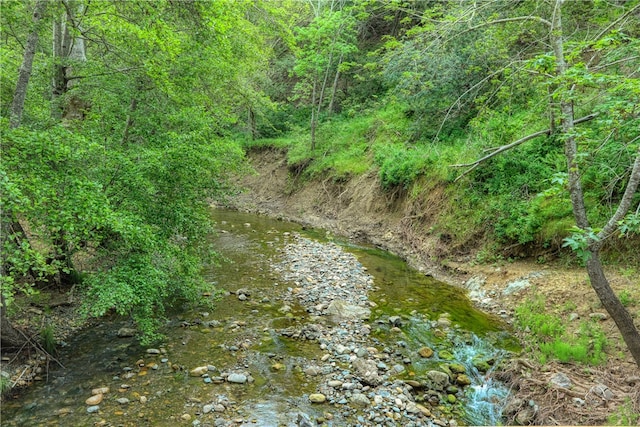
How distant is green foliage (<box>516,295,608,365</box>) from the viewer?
18.6ft

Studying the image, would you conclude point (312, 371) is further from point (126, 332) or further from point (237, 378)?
point (126, 332)

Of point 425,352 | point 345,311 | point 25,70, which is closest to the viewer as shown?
point 25,70

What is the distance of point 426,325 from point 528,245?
3.78m

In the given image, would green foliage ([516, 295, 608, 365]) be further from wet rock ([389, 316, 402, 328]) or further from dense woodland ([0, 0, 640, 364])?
wet rock ([389, 316, 402, 328])

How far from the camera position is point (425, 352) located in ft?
21.0

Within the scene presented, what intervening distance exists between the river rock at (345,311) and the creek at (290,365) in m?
0.08

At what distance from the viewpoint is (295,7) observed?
24312 millimetres

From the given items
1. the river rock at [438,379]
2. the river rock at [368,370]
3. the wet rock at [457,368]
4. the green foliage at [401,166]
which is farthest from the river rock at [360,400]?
the green foliage at [401,166]

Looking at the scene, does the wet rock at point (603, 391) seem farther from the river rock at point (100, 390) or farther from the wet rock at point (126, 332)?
the wet rock at point (126, 332)

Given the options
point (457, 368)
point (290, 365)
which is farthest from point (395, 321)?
point (290, 365)

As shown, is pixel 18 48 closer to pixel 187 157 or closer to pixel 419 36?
pixel 187 157

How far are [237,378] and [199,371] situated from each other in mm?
643

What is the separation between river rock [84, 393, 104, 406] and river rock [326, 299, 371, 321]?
4375 mm

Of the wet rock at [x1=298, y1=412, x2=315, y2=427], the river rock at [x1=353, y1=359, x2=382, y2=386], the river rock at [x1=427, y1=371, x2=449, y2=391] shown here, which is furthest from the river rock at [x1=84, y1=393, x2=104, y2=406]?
the river rock at [x1=427, y1=371, x2=449, y2=391]
